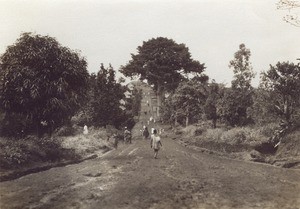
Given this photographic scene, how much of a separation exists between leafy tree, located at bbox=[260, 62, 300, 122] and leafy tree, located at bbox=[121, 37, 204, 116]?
34.2m

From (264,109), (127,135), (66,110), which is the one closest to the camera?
(66,110)

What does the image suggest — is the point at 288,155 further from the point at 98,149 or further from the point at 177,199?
the point at 98,149

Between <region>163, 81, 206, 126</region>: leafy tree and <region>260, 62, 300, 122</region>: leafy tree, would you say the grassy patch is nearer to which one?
<region>260, 62, 300, 122</region>: leafy tree

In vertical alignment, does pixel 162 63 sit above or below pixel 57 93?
above

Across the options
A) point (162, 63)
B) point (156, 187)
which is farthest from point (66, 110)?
point (162, 63)

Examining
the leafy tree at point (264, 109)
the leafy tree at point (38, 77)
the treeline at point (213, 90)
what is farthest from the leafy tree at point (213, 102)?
the leafy tree at point (38, 77)

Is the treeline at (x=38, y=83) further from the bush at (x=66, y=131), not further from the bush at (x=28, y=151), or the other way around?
the bush at (x=66, y=131)

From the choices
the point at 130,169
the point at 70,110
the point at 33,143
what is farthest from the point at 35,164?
the point at 70,110

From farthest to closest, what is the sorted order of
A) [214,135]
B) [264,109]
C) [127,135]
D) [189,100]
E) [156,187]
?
[189,100] → [127,135] → [214,135] → [264,109] → [156,187]

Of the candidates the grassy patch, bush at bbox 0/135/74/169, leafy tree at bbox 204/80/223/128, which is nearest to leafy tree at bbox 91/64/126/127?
leafy tree at bbox 204/80/223/128

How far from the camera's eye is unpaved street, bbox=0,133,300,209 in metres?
10.4

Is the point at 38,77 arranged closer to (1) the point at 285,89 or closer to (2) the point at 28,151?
(2) the point at 28,151

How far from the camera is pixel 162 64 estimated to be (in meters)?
59.8

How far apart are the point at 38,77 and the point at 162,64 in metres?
40.1
